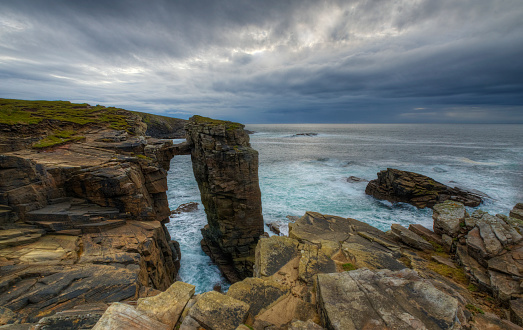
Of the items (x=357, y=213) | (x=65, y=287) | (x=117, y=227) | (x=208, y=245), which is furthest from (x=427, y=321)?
(x=357, y=213)

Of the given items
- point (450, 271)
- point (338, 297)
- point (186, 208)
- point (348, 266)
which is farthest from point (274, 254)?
point (186, 208)

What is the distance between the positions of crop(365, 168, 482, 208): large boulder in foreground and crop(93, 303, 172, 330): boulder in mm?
38464

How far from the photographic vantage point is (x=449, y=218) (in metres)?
11.8

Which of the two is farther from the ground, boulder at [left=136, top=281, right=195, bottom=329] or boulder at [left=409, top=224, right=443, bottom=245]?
boulder at [left=136, top=281, right=195, bottom=329]

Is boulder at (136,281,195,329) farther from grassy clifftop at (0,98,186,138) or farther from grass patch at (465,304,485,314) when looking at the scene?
grassy clifftop at (0,98,186,138)

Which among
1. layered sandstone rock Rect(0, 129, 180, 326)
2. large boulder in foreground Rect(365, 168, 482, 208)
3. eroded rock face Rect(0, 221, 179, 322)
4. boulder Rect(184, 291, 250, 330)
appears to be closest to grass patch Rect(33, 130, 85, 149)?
layered sandstone rock Rect(0, 129, 180, 326)

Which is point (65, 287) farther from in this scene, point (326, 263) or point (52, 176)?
point (326, 263)

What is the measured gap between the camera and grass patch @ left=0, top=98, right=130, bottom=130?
17.4 metres

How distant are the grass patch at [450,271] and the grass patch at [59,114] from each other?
2714 centimetres

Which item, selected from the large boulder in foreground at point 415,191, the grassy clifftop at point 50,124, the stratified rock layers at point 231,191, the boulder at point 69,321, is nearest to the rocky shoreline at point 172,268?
the boulder at point 69,321

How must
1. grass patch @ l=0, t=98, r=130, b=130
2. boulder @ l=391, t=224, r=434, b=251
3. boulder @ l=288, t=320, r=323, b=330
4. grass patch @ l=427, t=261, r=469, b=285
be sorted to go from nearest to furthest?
boulder @ l=288, t=320, r=323, b=330
grass patch @ l=427, t=261, r=469, b=285
boulder @ l=391, t=224, r=434, b=251
grass patch @ l=0, t=98, r=130, b=130

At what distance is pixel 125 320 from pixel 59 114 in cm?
2648

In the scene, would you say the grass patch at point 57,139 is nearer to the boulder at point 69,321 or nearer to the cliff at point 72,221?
the cliff at point 72,221

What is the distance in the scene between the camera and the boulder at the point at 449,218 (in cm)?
1134
